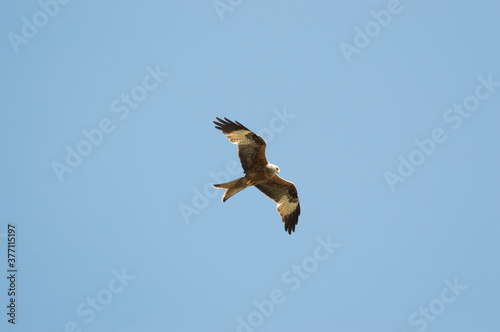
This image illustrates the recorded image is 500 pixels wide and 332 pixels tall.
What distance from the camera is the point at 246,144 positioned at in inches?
512

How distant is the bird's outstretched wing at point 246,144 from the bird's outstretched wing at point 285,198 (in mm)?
1112

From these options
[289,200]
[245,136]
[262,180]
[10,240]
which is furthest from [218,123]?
[10,240]

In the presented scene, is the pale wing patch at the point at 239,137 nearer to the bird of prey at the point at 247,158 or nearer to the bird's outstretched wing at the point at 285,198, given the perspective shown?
the bird of prey at the point at 247,158

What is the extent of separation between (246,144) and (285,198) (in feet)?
7.12

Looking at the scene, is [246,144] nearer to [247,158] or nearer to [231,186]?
[247,158]

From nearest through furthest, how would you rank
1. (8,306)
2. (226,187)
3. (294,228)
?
(226,187) → (8,306) → (294,228)

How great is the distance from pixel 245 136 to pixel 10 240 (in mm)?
6501

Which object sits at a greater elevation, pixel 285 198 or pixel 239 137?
pixel 239 137

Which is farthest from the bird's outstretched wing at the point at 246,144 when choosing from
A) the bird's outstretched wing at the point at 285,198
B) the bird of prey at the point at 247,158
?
the bird's outstretched wing at the point at 285,198

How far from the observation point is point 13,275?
13.9 m

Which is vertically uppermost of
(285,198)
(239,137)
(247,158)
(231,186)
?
(239,137)

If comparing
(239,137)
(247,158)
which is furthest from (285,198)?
(239,137)

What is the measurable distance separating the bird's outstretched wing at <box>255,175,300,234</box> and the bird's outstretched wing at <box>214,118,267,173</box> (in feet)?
3.65

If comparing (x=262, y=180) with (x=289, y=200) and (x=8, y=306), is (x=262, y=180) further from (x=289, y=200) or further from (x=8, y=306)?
(x=8, y=306)
